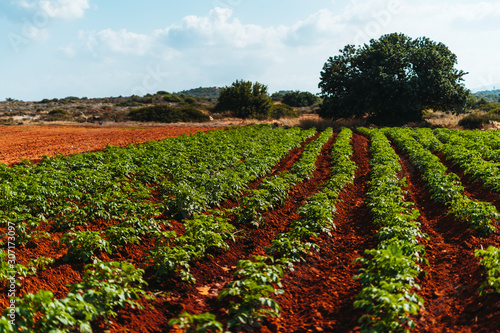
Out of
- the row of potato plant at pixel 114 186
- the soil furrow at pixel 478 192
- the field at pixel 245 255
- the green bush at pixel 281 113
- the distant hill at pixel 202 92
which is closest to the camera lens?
the field at pixel 245 255

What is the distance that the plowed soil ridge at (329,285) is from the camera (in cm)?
507

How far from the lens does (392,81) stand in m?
37.4

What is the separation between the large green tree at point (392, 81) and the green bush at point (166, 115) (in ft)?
59.7

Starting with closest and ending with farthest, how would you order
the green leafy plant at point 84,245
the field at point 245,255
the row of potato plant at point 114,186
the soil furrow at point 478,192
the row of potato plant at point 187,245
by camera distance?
the field at point 245,255 < the row of potato plant at point 187,245 < the green leafy plant at point 84,245 < the row of potato plant at point 114,186 < the soil furrow at point 478,192

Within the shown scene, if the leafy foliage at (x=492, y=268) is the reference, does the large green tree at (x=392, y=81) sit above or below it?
above

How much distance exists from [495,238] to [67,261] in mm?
8481

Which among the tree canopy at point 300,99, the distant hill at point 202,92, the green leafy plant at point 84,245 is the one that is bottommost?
the green leafy plant at point 84,245

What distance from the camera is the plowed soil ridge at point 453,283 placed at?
4.85m

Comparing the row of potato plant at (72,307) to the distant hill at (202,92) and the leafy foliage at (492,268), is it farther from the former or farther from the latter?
the distant hill at (202,92)

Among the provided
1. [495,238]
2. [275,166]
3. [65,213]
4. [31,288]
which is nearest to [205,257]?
[31,288]

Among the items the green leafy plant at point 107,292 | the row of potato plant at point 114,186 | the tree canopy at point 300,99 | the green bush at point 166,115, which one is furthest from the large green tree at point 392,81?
the tree canopy at point 300,99

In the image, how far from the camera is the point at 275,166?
16516mm

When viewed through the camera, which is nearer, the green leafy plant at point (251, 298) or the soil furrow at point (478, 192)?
the green leafy plant at point (251, 298)

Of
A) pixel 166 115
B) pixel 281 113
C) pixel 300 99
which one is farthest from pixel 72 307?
pixel 300 99
